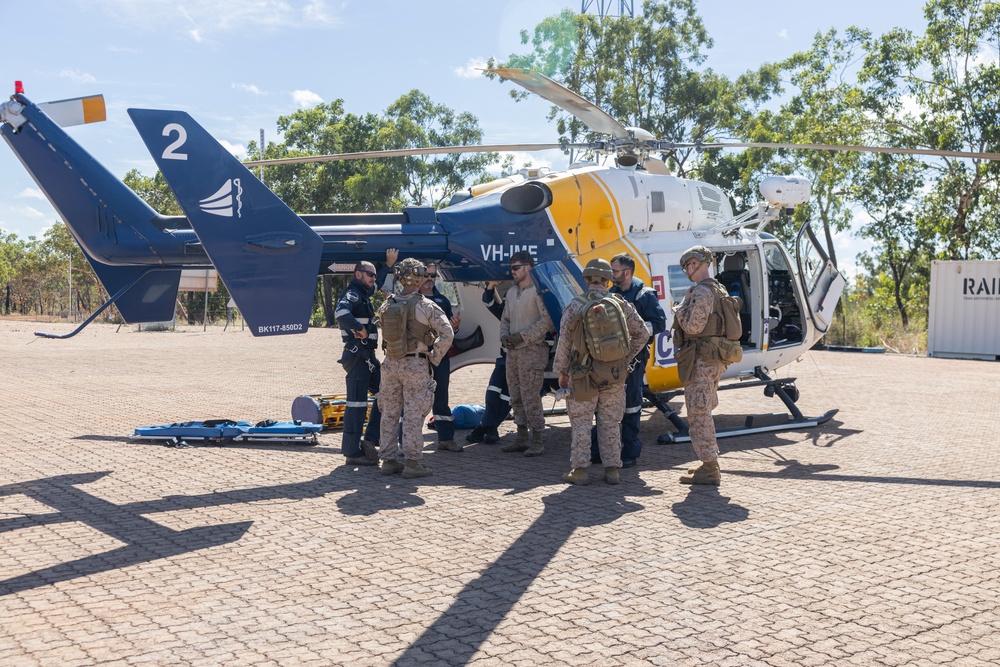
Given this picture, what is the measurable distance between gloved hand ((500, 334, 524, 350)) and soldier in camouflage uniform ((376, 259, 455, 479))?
119cm

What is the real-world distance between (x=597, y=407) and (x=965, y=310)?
65.5 ft

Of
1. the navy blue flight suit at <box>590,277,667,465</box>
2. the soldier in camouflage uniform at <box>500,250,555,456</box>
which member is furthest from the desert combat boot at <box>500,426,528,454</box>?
the navy blue flight suit at <box>590,277,667,465</box>

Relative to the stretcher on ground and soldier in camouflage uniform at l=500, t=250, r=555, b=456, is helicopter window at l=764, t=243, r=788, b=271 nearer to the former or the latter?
soldier in camouflage uniform at l=500, t=250, r=555, b=456

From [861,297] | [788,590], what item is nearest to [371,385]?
[788,590]

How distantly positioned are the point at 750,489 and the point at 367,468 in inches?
131

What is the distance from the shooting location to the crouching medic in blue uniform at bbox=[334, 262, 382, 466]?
759 cm

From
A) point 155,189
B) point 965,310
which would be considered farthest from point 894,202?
point 155,189

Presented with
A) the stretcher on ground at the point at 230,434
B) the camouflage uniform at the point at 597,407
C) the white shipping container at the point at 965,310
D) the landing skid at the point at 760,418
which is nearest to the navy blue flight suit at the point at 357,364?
the stretcher on ground at the point at 230,434

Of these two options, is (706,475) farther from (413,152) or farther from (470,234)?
(413,152)

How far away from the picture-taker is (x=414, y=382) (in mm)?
7035

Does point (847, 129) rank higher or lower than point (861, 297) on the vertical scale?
higher

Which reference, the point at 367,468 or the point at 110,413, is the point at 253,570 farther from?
the point at 110,413

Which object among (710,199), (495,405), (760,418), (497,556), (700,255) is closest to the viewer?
(497,556)

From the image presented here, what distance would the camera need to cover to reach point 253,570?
4766mm
